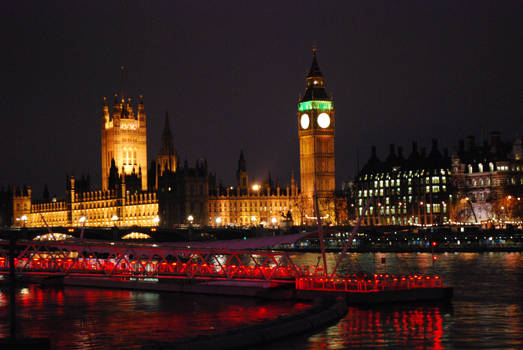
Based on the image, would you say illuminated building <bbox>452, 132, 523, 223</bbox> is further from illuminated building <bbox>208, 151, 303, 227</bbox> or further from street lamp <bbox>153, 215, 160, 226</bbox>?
street lamp <bbox>153, 215, 160, 226</bbox>

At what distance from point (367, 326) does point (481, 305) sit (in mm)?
11140

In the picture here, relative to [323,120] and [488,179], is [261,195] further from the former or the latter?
[488,179]

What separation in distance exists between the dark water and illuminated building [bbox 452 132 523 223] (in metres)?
97.0

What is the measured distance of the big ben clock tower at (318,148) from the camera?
16850 centimetres

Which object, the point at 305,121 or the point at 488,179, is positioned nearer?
the point at 488,179

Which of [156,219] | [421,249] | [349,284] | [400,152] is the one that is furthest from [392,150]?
[349,284]

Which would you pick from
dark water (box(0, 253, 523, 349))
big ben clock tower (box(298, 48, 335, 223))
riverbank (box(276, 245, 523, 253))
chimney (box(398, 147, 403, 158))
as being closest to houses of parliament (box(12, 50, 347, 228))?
big ben clock tower (box(298, 48, 335, 223))

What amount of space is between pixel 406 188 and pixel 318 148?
17254mm

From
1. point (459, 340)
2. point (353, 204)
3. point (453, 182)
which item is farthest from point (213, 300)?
point (353, 204)

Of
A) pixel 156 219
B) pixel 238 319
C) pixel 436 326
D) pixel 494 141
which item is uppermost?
pixel 494 141

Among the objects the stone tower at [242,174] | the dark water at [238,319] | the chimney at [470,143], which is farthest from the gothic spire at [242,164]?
the dark water at [238,319]

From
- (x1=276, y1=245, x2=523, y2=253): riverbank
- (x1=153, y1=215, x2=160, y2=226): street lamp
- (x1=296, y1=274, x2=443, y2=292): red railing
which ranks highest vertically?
(x1=153, y1=215, x2=160, y2=226): street lamp

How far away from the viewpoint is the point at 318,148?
A: 168m

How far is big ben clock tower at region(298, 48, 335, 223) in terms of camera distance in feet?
553
